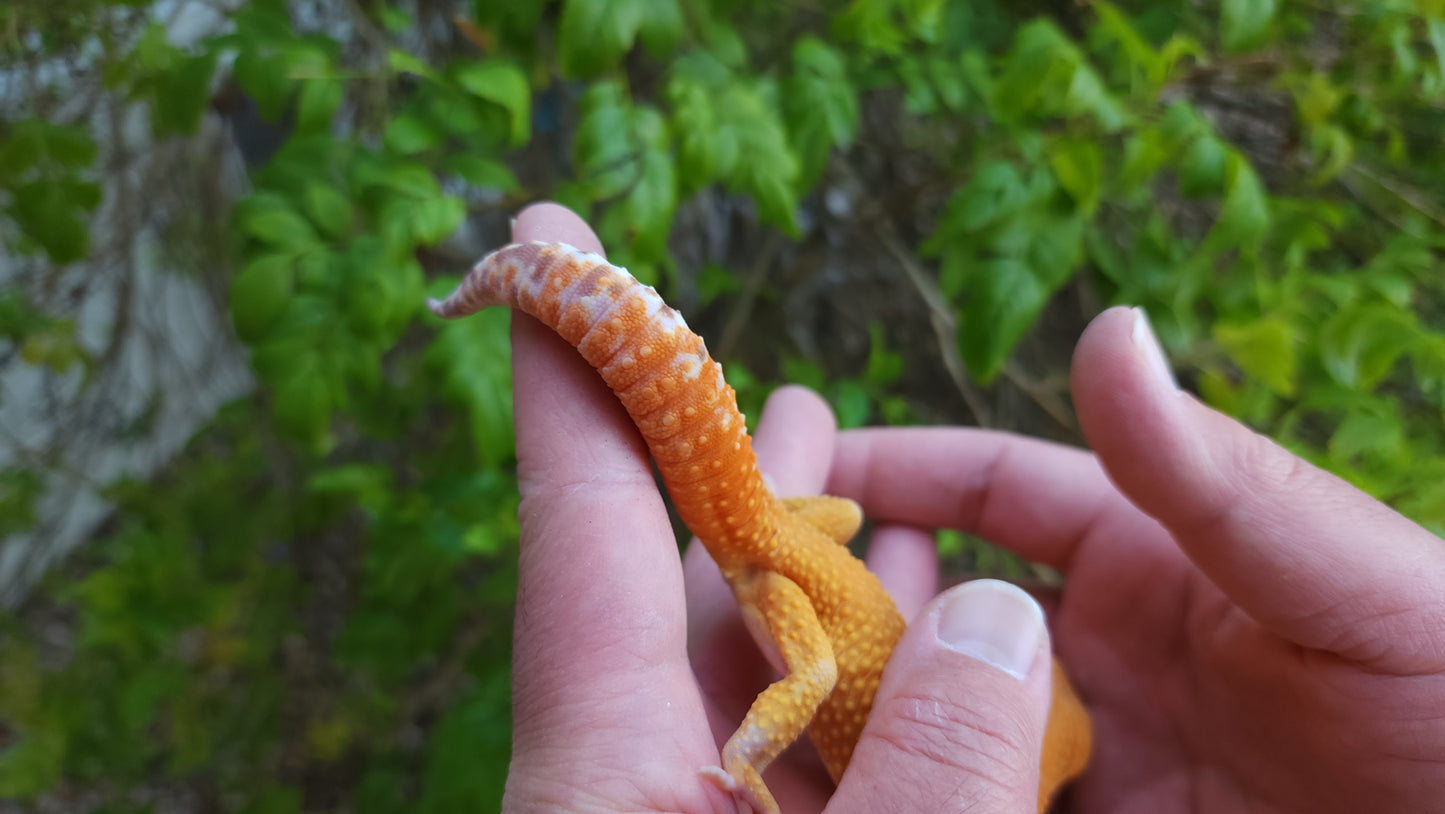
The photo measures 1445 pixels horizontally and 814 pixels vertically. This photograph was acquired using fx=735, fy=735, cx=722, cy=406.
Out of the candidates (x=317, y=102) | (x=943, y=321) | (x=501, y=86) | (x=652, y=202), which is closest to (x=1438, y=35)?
(x=943, y=321)

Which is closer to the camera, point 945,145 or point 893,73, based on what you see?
point 893,73

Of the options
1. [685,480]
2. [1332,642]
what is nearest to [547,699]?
[685,480]

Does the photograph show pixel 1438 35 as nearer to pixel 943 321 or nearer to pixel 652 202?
pixel 943 321

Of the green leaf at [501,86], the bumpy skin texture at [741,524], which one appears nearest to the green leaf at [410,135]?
the green leaf at [501,86]

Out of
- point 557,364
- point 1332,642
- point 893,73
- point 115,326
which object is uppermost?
point 893,73

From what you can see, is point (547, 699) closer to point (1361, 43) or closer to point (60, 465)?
point (1361, 43)

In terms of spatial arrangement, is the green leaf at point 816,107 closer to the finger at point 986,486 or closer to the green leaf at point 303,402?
the finger at point 986,486

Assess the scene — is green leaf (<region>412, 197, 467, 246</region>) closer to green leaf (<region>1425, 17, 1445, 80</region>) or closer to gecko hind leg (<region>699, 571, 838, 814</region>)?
gecko hind leg (<region>699, 571, 838, 814</region>)
